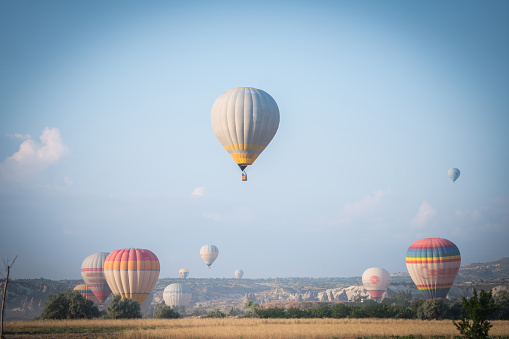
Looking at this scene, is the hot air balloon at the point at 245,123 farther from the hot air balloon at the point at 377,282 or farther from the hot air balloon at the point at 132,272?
the hot air balloon at the point at 377,282

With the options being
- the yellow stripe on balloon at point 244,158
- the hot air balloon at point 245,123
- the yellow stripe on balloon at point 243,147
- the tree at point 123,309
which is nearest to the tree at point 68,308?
the tree at point 123,309

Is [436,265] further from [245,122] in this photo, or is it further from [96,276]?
[96,276]

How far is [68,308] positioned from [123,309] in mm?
6522

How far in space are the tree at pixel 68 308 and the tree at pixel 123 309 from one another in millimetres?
2214

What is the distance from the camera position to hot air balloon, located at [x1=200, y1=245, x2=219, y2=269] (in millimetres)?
168375

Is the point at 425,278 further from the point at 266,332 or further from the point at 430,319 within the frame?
the point at 266,332

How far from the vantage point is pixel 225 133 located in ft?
217

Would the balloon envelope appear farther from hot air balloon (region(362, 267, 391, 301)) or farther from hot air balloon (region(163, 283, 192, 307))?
hot air balloon (region(362, 267, 391, 301))

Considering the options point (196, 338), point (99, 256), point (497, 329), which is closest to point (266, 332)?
point (196, 338)

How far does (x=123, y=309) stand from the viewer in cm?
6488

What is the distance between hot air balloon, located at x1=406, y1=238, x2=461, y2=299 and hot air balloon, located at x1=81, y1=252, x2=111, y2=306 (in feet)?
186

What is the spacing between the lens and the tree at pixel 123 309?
6379 centimetres

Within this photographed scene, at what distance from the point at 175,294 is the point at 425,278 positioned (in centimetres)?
6889

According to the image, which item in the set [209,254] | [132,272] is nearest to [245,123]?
[132,272]
